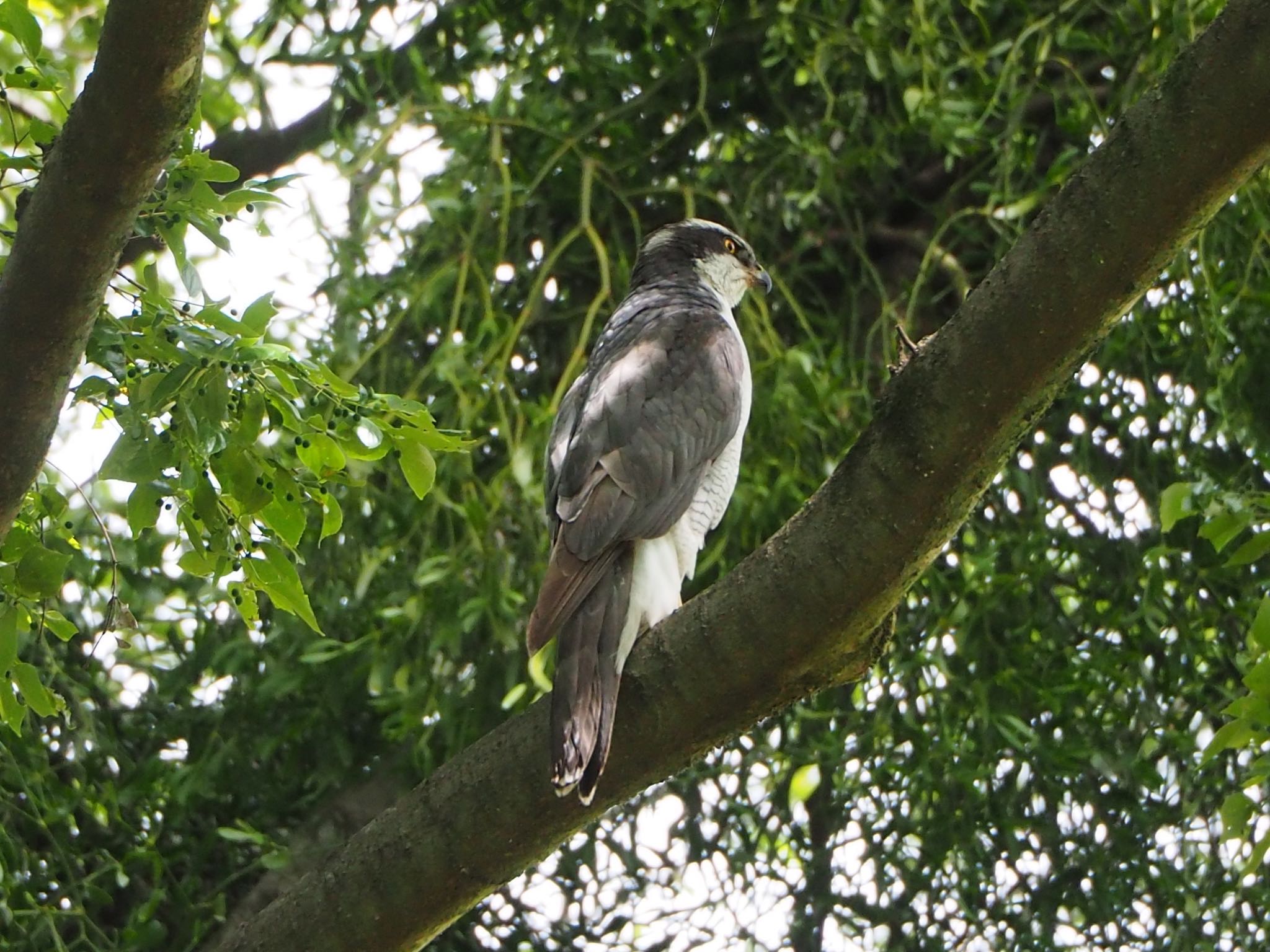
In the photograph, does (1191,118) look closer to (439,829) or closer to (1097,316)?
(1097,316)

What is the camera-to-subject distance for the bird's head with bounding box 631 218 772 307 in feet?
7.03

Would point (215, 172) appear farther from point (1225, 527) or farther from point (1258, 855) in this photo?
point (1258, 855)

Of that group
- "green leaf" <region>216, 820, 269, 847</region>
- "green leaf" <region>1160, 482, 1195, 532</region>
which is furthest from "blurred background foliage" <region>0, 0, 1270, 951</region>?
"green leaf" <region>1160, 482, 1195, 532</region>

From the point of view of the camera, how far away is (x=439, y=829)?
135 cm

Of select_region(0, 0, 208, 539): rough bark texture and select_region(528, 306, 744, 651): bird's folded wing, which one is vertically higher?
select_region(528, 306, 744, 651): bird's folded wing

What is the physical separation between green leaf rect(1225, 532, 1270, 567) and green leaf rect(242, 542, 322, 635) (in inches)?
31.9

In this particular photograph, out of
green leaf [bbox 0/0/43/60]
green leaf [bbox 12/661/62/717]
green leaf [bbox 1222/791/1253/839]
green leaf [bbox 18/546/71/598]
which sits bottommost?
green leaf [bbox 1222/791/1253/839]

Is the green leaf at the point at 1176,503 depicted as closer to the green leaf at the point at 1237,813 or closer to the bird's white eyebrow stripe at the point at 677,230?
the green leaf at the point at 1237,813

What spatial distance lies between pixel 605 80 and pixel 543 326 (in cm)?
35

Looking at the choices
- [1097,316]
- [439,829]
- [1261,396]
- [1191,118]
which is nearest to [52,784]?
[439,829]

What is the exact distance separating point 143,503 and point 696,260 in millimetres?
1139

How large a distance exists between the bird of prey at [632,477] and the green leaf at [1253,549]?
1.85 feet

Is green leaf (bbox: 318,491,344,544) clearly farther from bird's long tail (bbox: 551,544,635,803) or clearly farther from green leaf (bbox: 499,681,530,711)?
green leaf (bbox: 499,681,530,711)

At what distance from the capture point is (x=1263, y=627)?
127 centimetres
